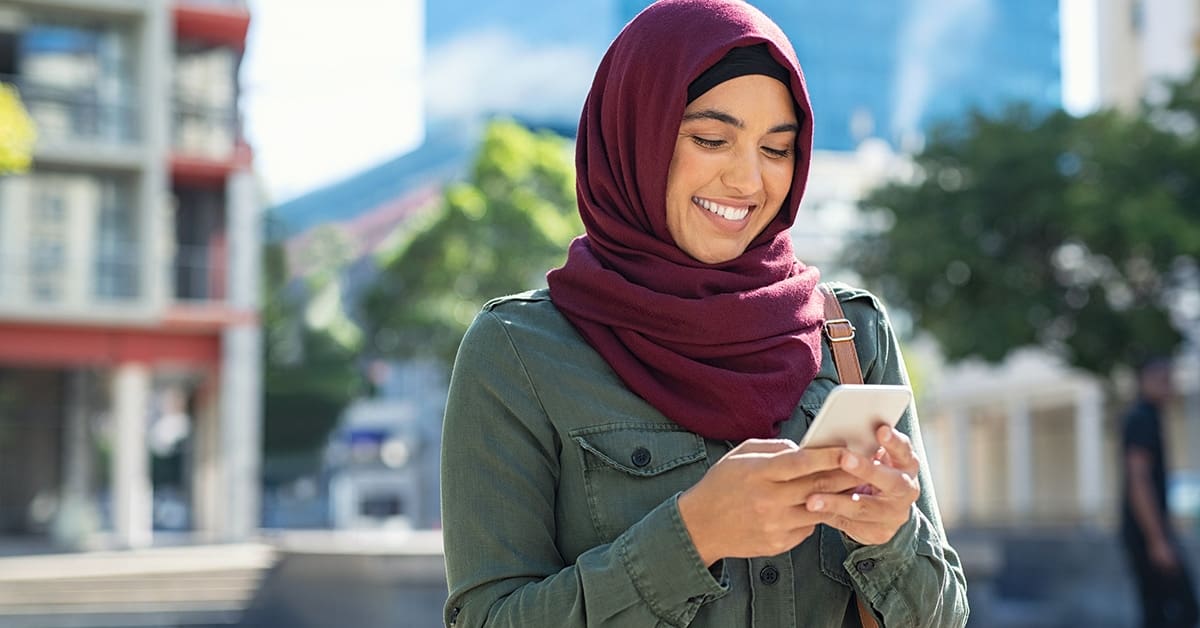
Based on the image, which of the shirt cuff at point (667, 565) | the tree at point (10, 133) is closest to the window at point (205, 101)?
the tree at point (10, 133)

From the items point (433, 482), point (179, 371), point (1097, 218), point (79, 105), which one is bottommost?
point (433, 482)

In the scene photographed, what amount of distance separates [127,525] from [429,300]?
21.0 feet

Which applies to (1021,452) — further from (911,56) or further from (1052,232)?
(911,56)

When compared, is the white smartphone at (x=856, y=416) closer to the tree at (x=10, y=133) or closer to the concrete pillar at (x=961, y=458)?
the tree at (x=10, y=133)

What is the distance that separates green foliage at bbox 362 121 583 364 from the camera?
26.3 meters

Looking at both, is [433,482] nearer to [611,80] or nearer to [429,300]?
[429,300]

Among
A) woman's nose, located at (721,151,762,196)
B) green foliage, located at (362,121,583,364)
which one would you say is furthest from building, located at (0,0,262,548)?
woman's nose, located at (721,151,762,196)

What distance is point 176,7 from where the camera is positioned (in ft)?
79.7

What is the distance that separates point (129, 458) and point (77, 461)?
306 centimetres

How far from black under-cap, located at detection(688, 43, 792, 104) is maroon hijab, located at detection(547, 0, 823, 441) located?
0.07ft

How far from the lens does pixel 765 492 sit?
1532mm

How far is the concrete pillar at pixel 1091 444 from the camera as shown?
115 ft

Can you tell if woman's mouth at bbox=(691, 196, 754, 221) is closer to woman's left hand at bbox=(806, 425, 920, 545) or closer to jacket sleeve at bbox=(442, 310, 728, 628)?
jacket sleeve at bbox=(442, 310, 728, 628)

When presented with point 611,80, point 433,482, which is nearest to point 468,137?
point 433,482
